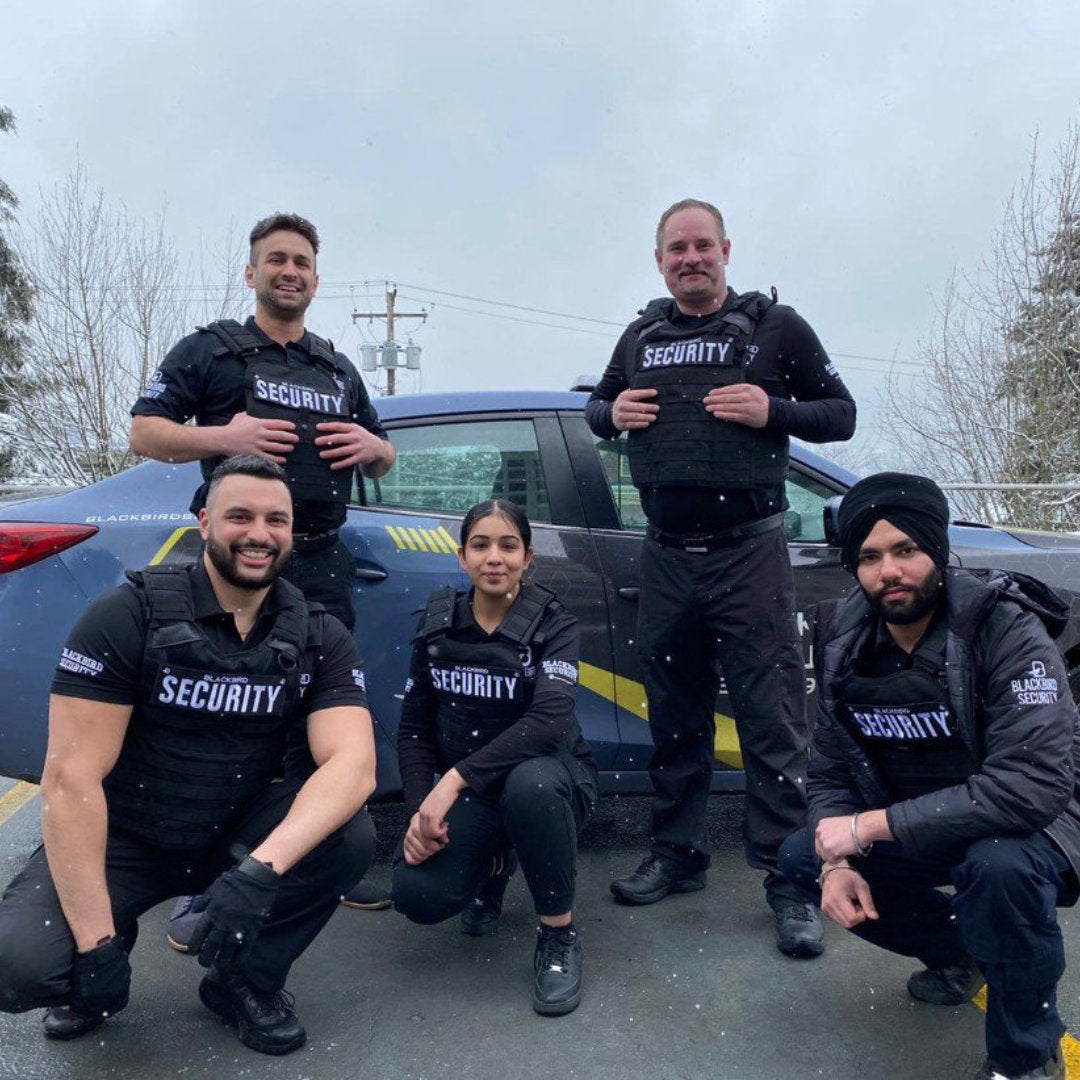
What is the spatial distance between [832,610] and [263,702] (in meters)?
1.32

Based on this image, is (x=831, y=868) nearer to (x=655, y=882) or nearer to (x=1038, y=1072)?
(x=1038, y=1072)

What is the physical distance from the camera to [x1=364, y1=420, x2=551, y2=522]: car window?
124 inches

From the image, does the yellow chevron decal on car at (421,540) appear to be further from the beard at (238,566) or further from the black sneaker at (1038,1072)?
the black sneaker at (1038,1072)

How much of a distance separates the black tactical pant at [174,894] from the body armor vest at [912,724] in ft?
3.70

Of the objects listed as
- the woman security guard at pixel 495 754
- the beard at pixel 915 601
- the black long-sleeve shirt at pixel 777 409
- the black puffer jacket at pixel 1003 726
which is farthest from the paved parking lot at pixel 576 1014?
the black long-sleeve shirt at pixel 777 409

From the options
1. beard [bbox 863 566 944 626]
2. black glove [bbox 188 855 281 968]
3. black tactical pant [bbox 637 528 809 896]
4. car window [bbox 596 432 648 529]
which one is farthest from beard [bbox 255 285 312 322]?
beard [bbox 863 566 944 626]

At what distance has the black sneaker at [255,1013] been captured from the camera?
7.04 feet

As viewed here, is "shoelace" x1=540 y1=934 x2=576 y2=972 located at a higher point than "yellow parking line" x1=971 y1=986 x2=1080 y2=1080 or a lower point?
higher

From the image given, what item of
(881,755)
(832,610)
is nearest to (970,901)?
(881,755)

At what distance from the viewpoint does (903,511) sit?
210 centimetres

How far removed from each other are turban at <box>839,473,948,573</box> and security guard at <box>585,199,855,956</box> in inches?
23.9

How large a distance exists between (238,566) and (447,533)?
95cm

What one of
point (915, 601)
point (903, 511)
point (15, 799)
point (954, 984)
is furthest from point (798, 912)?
point (15, 799)

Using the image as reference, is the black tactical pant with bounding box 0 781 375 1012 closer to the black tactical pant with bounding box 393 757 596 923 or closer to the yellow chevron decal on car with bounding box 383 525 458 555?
the black tactical pant with bounding box 393 757 596 923
